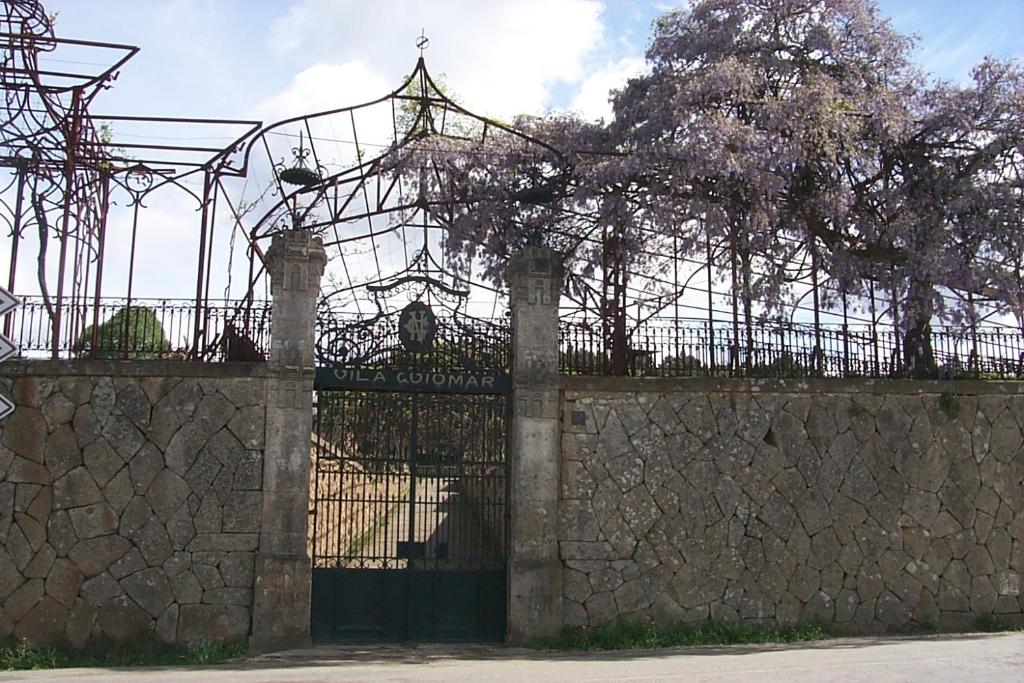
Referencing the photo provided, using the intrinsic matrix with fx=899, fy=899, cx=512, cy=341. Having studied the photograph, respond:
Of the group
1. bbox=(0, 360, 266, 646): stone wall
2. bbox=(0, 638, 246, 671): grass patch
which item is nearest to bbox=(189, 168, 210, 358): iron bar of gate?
bbox=(0, 360, 266, 646): stone wall

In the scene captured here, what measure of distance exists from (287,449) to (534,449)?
2.94 metres

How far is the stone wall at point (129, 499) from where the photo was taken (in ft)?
33.3

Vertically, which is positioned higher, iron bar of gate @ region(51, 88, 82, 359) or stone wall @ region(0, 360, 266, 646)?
iron bar of gate @ region(51, 88, 82, 359)

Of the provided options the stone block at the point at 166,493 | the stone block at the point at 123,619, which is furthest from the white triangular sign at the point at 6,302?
the stone block at the point at 123,619

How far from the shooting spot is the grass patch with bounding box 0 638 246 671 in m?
9.76

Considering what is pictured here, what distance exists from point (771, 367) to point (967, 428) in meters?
2.81

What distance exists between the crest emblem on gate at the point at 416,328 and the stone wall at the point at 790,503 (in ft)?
6.14

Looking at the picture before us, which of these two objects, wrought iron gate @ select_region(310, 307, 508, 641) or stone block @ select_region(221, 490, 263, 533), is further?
wrought iron gate @ select_region(310, 307, 508, 641)

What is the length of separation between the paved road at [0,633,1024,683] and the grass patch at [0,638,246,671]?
0.39m

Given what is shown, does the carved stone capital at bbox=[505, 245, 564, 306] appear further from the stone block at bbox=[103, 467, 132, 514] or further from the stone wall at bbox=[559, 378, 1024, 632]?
the stone block at bbox=[103, 467, 132, 514]

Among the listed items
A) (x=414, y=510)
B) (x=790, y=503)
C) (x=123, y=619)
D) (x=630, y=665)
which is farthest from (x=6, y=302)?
(x=790, y=503)

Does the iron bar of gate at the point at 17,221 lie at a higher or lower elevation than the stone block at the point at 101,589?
higher

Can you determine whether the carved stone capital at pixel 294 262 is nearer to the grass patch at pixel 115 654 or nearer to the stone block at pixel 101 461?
the stone block at pixel 101 461

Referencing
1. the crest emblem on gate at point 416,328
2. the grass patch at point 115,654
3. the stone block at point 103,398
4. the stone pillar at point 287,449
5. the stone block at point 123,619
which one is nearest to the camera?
the grass patch at point 115,654
